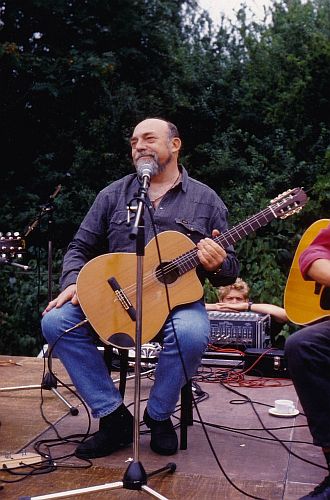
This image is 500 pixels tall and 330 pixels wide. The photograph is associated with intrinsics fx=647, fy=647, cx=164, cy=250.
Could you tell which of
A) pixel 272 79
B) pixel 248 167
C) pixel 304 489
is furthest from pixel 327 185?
pixel 304 489

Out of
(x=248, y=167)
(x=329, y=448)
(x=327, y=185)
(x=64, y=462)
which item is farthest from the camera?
(x=248, y=167)

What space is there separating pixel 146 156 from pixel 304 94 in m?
5.11

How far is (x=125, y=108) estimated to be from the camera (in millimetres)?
8195

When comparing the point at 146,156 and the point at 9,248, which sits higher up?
the point at 146,156

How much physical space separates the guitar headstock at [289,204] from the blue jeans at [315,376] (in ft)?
2.43

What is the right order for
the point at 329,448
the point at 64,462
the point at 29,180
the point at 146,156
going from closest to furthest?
the point at 329,448
the point at 64,462
the point at 146,156
the point at 29,180

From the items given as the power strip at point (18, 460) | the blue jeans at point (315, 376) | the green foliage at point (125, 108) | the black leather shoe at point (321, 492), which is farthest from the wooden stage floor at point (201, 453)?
the green foliage at point (125, 108)

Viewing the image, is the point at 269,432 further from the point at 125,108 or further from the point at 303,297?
the point at 125,108

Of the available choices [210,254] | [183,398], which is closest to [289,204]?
[210,254]

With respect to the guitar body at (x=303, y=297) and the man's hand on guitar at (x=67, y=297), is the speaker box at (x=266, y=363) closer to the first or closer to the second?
the guitar body at (x=303, y=297)

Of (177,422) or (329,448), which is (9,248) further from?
(329,448)

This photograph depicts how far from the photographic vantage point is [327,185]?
267 inches

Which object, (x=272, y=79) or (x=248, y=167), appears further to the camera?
(x=272, y=79)

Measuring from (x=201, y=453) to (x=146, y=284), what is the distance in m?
0.82
